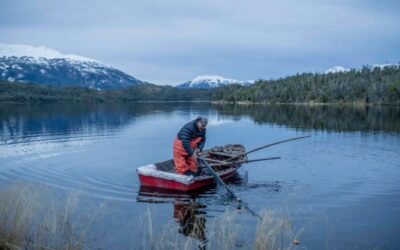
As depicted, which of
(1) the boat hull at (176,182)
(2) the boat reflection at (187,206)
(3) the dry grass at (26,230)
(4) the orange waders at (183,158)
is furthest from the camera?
(4) the orange waders at (183,158)

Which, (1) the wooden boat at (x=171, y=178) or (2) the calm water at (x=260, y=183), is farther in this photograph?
(1) the wooden boat at (x=171, y=178)

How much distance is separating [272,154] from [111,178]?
12.8 metres

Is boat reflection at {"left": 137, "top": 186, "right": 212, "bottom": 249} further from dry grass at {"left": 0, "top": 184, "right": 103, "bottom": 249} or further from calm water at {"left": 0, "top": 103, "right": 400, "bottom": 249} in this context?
dry grass at {"left": 0, "top": 184, "right": 103, "bottom": 249}

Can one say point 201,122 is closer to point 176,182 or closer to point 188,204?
point 176,182

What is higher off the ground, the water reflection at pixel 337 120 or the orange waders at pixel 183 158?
the orange waders at pixel 183 158

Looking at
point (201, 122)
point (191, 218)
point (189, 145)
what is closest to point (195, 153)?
point (189, 145)

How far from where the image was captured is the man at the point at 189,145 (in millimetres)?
17422

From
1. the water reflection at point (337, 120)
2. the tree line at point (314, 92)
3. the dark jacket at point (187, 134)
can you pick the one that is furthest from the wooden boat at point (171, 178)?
the tree line at point (314, 92)

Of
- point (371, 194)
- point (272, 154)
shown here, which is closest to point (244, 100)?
point (272, 154)

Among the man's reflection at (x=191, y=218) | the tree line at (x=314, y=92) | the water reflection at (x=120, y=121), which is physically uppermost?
the tree line at (x=314, y=92)

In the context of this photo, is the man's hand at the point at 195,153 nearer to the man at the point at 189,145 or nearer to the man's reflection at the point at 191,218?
the man at the point at 189,145

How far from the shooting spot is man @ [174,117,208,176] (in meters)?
17.4

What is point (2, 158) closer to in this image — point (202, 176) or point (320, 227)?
point (202, 176)

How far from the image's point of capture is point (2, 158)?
85.7 feet
